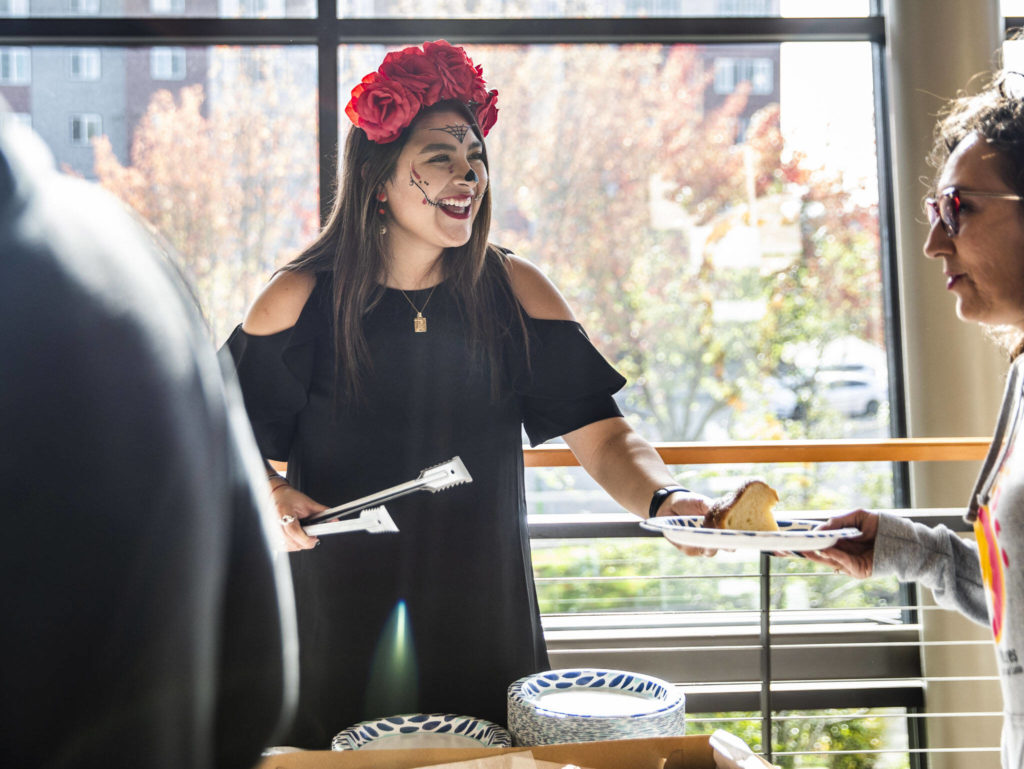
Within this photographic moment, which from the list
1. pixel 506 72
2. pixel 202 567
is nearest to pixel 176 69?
pixel 506 72

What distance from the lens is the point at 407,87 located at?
1.59 metres

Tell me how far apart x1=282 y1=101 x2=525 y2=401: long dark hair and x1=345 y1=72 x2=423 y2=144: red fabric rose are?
0.04 meters

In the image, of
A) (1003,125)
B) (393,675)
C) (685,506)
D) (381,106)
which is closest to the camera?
(1003,125)

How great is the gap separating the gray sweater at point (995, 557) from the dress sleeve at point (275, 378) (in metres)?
0.99

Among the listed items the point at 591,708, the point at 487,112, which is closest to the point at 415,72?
the point at 487,112

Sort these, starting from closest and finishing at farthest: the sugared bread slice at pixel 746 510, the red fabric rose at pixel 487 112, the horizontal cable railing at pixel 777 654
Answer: the sugared bread slice at pixel 746 510, the red fabric rose at pixel 487 112, the horizontal cable railing at pixel 777 654

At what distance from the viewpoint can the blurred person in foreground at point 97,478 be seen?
255 mm

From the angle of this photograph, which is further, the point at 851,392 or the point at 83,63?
the point at 851,392

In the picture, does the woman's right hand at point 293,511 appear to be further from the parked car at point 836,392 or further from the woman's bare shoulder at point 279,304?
the parked car at point 836,392

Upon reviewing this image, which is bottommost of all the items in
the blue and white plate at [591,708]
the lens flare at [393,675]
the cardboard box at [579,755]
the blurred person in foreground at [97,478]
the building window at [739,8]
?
the lens flare at [393,675]

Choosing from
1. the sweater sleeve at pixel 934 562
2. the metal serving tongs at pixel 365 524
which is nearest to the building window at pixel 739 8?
the sweater sleeve at pixel 934 562

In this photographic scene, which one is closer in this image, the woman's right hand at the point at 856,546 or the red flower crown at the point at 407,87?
the woman's right hand at the point at 856,546

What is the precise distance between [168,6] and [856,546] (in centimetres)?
311

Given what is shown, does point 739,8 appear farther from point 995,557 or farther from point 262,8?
point 995,557
